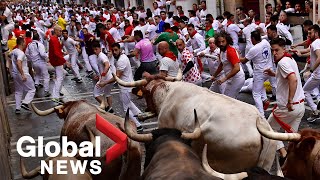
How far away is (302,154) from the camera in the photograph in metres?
5.67

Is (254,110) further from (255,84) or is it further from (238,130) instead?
(255,84)

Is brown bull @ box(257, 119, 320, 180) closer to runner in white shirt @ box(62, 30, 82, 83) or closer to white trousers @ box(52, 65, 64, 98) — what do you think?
white trousers @ box(52, 65, 64, 98)

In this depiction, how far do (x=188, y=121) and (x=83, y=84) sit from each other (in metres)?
11.5

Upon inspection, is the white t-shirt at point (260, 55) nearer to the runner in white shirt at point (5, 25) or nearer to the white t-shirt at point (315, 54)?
the white t-shirt at point (315, 54)

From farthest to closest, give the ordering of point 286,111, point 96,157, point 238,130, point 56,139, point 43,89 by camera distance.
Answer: point 43,89, point 56,139, point 286,111, point 96,157, point 238,130

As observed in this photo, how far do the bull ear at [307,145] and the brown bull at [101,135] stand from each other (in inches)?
83.6

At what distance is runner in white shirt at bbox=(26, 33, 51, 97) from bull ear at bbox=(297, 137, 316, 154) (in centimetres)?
1151

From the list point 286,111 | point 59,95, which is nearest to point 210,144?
point 286,111

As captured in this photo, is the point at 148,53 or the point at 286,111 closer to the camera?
the point at 286,111

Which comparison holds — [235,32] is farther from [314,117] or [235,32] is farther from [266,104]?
[314,117]

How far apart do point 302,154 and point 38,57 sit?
464 inches

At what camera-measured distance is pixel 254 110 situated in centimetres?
671

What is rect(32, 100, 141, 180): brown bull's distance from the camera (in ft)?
22.3

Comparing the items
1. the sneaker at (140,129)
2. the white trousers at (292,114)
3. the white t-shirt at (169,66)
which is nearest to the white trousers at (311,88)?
the white t-shirt at (169,66)
